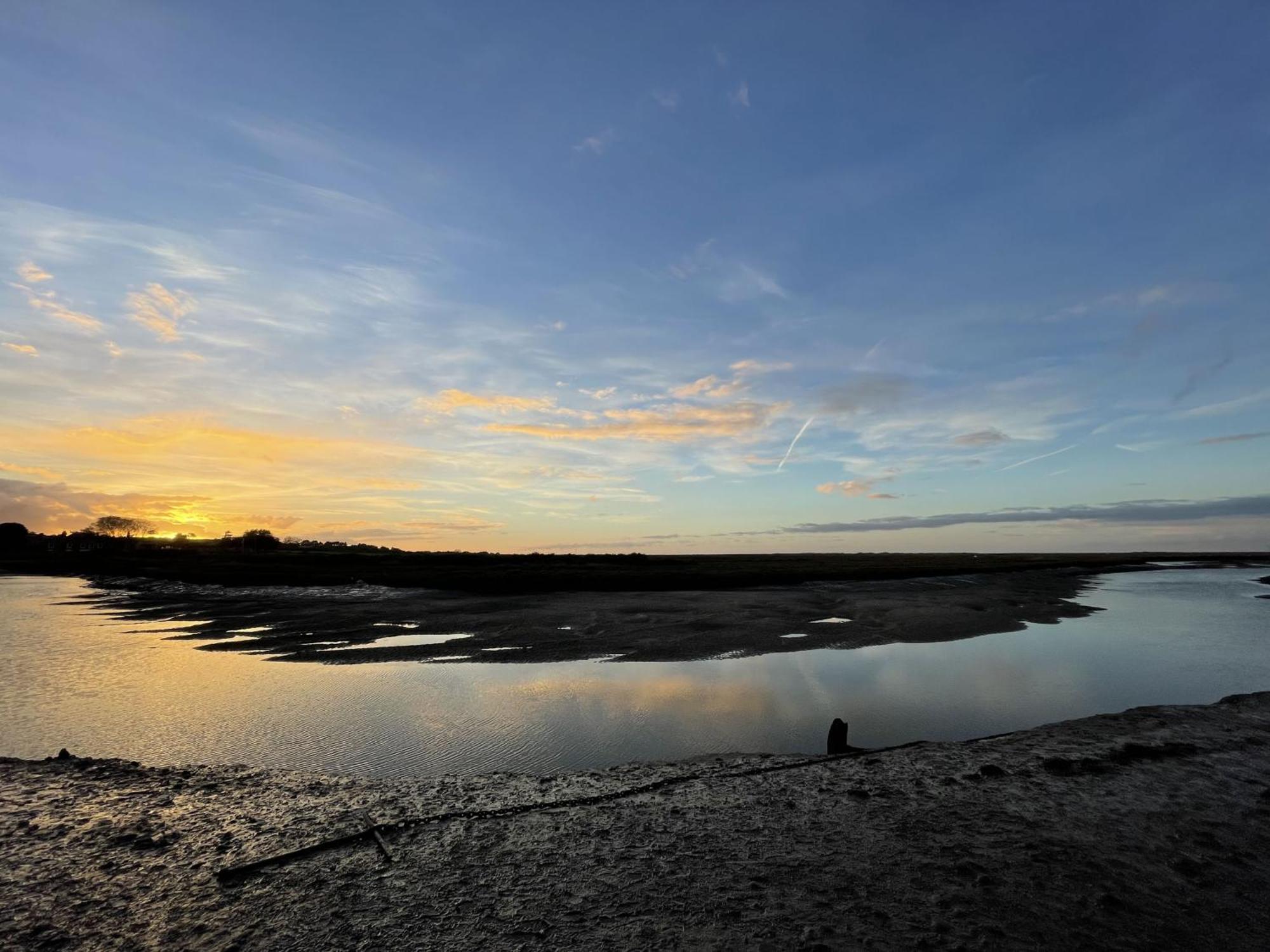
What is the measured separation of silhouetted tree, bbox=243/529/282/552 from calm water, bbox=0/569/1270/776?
113m

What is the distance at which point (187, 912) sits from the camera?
5.77 metres

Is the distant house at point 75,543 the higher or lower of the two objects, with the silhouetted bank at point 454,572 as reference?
higher

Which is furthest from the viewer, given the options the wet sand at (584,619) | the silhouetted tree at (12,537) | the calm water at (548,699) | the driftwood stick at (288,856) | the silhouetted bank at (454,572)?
the silhouetted tree at (12,537)

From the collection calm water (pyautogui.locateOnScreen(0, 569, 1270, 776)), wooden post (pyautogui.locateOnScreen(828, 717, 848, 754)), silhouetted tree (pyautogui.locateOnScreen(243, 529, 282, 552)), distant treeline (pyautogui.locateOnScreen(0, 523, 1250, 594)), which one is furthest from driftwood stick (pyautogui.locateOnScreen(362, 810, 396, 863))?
silhouetted tree (pyautogui.locateOnScreen(243, 529, 282, 552))

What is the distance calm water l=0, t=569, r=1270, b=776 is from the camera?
1135 cm

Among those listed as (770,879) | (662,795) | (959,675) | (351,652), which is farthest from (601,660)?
(770,879)

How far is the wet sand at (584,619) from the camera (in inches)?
862

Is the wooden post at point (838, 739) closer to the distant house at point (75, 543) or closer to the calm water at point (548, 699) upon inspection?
the calm water at point (548, 699)

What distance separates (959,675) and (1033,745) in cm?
727

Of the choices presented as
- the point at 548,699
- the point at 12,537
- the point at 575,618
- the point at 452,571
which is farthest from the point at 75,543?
the point at 548,699

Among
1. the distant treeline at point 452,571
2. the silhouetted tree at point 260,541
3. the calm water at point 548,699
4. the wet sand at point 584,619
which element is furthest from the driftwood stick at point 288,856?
the silhouetted tree at point 260,541

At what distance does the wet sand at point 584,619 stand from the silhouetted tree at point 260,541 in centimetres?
8598

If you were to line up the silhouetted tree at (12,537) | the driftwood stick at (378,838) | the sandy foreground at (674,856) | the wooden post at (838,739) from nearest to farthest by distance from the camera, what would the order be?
1. the sandy foreground at (674,856)
2. the driftwood stick at (378,838)
3. the wooden post at (838,739)
4. the silhouetted tree at (12,537)

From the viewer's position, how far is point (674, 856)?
22.5 ft
